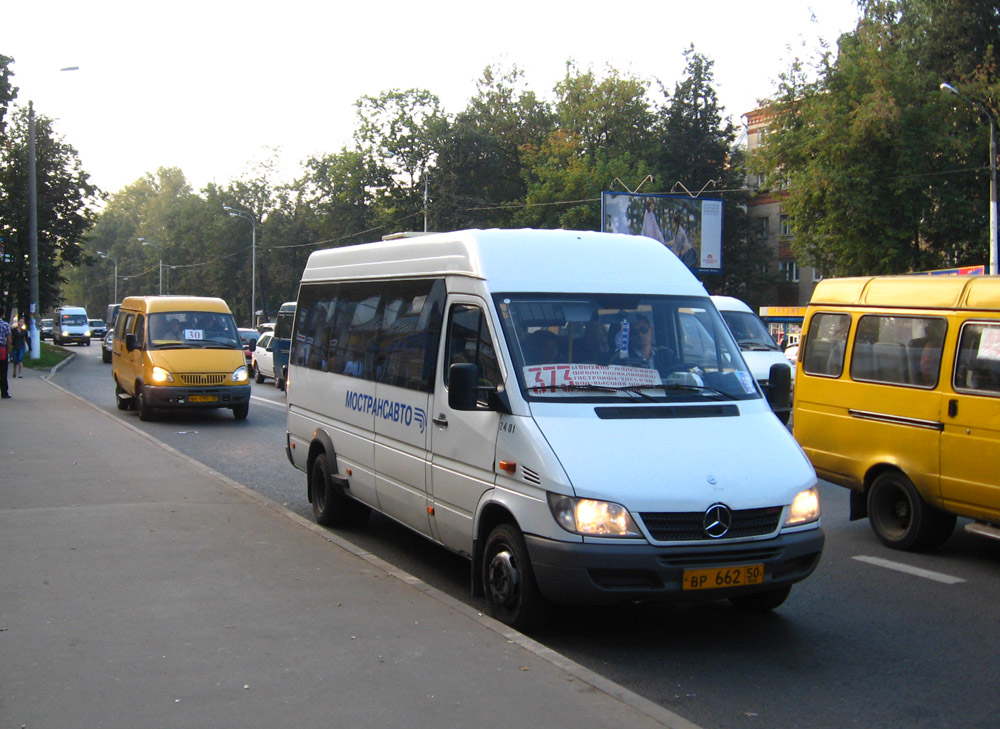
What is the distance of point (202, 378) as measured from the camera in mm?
18234

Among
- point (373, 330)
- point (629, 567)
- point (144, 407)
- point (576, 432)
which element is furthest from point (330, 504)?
point (144, 407)

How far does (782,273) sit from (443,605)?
66861 mm

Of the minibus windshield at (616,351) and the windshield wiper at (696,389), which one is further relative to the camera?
the windshield wiper at (696,389)

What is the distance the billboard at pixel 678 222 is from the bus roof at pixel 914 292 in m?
29.5

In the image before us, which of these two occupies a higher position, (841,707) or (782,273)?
(782,273)

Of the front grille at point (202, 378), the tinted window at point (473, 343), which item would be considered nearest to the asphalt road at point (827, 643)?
the tinted window at point (473, 343)

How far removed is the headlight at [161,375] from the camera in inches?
709

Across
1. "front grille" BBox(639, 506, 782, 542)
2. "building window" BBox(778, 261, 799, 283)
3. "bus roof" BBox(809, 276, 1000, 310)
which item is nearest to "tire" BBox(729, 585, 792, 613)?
"front grille" BBox(639, 506, 782, 542)

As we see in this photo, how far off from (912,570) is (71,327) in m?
67.8

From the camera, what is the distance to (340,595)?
21.0ft

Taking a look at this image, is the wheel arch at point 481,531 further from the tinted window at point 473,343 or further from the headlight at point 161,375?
the headlight at point 161,375

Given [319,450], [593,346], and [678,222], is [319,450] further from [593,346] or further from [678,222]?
[678,222]

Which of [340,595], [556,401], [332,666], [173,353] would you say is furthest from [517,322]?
[173,353]

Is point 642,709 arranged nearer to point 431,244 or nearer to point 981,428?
point 431,244
